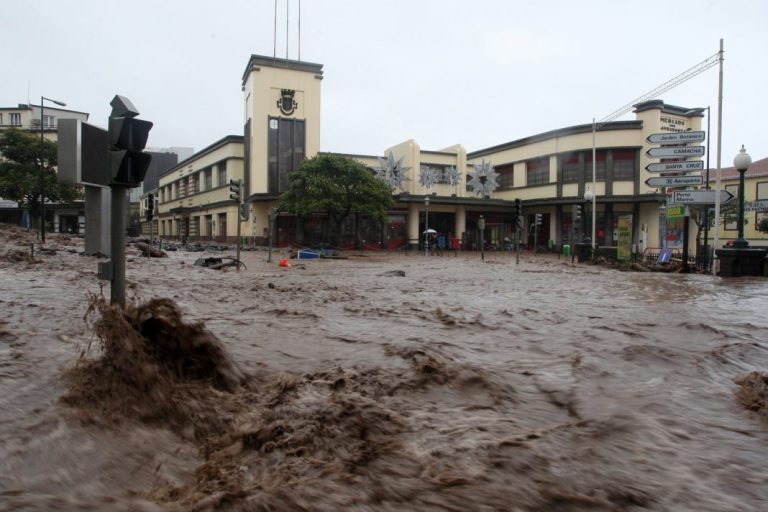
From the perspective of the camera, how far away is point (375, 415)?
10.0 ft

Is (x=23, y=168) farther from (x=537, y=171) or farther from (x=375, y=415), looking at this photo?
(x=375, y=415)

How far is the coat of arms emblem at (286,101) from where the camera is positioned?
39.6m

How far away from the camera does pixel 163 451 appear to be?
257cm

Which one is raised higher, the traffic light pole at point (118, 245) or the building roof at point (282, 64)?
the building roof at point (282, 64)

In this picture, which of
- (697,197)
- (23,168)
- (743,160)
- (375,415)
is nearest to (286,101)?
(23,168)

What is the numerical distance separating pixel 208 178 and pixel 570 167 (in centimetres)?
3494

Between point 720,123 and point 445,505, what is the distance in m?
17.5

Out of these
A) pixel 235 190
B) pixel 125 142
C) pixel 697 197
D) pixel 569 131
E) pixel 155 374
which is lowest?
pixel 155 374

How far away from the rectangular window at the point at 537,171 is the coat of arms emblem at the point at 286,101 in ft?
69.0

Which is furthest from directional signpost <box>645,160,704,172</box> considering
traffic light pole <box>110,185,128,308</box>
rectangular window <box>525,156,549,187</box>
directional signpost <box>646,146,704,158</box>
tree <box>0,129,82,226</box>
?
tree <box>0,129,82,226</box>

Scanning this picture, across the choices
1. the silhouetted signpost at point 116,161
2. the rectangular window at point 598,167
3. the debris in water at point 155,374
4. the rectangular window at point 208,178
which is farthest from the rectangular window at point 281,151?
the debris in water at point 155,374

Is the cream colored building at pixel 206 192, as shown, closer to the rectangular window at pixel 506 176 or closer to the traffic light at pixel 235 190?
the traffic light at pixel 235 190

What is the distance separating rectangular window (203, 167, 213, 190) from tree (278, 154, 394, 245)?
764 inches

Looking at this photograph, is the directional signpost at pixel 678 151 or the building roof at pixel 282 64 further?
the building roof at pixel 282 64
